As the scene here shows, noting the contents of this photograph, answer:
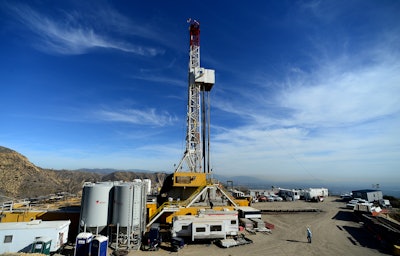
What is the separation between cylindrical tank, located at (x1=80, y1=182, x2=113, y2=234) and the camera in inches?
588

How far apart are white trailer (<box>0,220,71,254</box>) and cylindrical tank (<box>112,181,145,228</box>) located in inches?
134

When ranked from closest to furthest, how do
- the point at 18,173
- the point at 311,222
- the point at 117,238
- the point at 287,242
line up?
1. the point at 117,238
2. the point at 287,242
3. the point at 311,222
4. the point at 18,173

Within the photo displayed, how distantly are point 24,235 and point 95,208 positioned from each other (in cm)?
387

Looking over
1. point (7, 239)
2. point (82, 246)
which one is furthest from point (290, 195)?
point (7, 239)

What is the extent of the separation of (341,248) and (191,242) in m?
10.6

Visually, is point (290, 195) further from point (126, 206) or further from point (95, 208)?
point (95, 208)

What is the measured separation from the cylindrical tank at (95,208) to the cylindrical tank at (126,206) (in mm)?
546

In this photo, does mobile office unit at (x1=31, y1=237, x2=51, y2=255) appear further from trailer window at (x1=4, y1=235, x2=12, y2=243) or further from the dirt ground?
the dirt ground

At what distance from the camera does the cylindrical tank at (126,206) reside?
1521 cm

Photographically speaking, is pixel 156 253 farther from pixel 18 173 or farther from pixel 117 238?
pixel 18 173

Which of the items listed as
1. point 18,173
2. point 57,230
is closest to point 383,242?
point 57,230

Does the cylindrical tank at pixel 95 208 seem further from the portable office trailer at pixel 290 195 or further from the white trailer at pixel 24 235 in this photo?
the portable office trailer at pixel 290 195

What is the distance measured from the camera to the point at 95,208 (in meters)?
15.1

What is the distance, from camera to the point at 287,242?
1666cm
